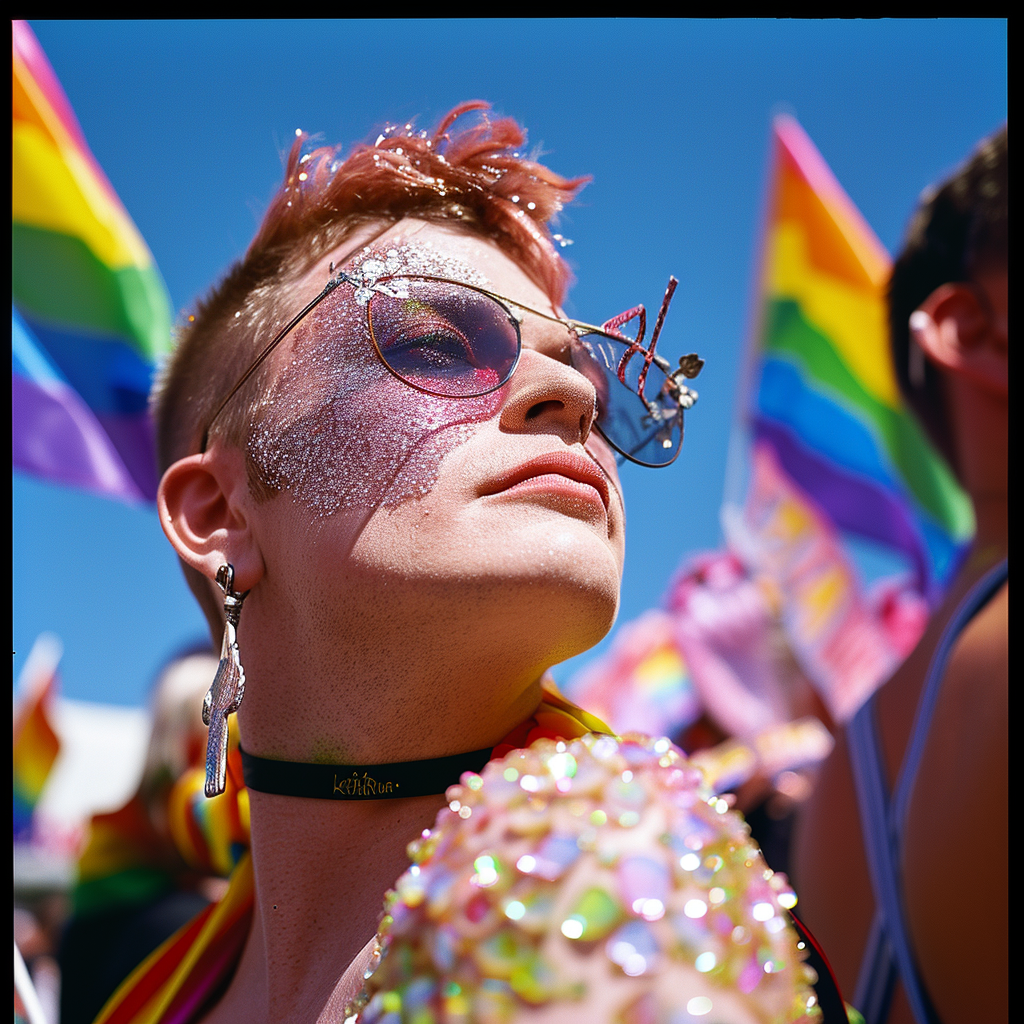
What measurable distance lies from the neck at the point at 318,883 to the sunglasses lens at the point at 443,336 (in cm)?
70

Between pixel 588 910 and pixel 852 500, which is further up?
pixel 588 910

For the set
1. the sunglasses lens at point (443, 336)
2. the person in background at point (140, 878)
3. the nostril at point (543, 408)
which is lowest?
the person in background at point (140, 878)

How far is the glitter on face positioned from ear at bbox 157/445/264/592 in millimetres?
117

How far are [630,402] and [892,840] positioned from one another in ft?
5.45

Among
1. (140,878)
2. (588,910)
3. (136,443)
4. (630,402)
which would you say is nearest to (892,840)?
(630,402)

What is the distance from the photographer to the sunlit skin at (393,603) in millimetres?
1468

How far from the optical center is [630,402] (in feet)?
5.98

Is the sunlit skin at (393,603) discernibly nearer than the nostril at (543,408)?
Yes

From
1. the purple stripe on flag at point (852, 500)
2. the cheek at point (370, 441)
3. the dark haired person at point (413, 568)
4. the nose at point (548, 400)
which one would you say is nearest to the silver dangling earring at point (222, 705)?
the dark haired person at point (413, 568)

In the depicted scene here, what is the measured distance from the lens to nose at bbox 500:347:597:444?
5.17 ft

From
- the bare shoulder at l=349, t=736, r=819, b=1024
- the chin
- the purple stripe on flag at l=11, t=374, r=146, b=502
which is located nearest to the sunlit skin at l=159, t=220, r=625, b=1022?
the chin

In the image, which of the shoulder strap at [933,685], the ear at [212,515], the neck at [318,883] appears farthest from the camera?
the shoulder strap at [933,685]

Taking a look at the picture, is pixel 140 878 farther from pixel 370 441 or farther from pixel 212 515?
→ pixel 370 441

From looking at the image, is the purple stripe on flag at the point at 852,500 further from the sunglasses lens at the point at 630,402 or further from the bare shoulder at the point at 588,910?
the bare shoulder at the point at 588,910
